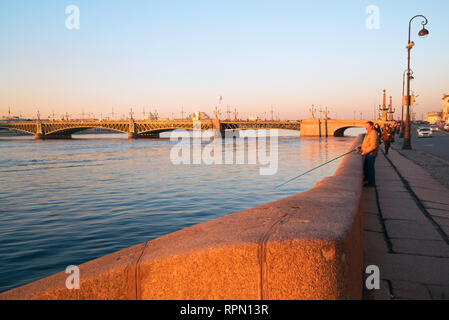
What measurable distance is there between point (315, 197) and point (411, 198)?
4.51 m

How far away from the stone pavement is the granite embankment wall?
92 centimetres

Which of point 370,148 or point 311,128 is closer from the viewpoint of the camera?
point 370,148

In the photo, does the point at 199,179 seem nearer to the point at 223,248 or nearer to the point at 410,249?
the point at 410,249

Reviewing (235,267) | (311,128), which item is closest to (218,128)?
(311,128)

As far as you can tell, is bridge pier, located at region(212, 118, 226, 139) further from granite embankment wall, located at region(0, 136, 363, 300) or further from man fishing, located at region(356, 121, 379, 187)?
granite embankment wall, located at region(0, 136, 363, 300)

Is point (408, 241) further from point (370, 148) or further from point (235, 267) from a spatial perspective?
point (370, 148)

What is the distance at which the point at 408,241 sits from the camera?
164 inches

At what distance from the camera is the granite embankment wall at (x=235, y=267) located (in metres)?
1.88

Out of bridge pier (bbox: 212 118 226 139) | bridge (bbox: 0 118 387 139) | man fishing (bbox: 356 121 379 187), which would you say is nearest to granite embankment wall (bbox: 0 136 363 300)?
man fishing (bbox: 356 121 379 187)

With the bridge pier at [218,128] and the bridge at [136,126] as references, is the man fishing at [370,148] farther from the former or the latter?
the bridge pier at [218,128]

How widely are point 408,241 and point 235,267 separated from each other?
3007mm

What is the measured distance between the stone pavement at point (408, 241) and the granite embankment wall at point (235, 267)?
3.02ft

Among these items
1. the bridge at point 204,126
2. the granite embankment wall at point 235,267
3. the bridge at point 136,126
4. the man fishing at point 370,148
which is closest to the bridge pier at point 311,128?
the bridge at point 204,126
